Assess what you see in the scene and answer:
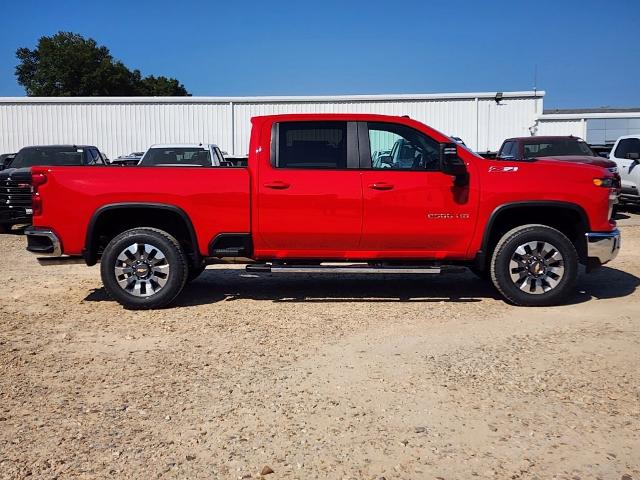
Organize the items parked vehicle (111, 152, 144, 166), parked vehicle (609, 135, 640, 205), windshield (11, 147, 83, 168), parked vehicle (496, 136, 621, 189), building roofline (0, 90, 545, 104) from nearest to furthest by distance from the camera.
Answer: parked vehicle (496, 136, 621, 189) < windshield (11, 147, 83, 168) < parked vehicle (609, 135, 640, 205) < parked vehicle (111, 152, 144, 166) < building roofline (0, 90, 545, 104)

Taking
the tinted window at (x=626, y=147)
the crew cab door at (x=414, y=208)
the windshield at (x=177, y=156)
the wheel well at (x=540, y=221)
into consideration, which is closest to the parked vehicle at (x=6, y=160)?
the windshield at (x=177, y=156)

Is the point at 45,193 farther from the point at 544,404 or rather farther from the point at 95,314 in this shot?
the point at 544,404

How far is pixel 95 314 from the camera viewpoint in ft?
21.6

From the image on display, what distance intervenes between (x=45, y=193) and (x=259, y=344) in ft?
9.61

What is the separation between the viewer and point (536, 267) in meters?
6.62

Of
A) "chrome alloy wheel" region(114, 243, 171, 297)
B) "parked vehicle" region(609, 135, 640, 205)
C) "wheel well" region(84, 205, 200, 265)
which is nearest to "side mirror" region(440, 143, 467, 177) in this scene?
"wheel well" region(84, 205, 200, 265)

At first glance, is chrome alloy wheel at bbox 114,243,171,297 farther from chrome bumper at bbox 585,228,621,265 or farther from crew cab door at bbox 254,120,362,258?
chrome bumper at bbox 585,228,621,265

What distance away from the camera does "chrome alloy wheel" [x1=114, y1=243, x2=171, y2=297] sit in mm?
6609

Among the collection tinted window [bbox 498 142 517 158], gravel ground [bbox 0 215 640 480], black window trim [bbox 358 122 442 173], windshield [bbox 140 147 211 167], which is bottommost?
gravel ground [bbox 0 215 640 480]

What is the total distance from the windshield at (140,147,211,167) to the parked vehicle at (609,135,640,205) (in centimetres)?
950

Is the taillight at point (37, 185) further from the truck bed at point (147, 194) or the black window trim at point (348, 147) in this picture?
the black window trim at point (348, 147)

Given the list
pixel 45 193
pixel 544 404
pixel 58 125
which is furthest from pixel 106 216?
pixel 58 125

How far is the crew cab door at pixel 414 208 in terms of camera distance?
6551 mm

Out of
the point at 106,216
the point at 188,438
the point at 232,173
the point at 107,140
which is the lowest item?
the point at 188,438
